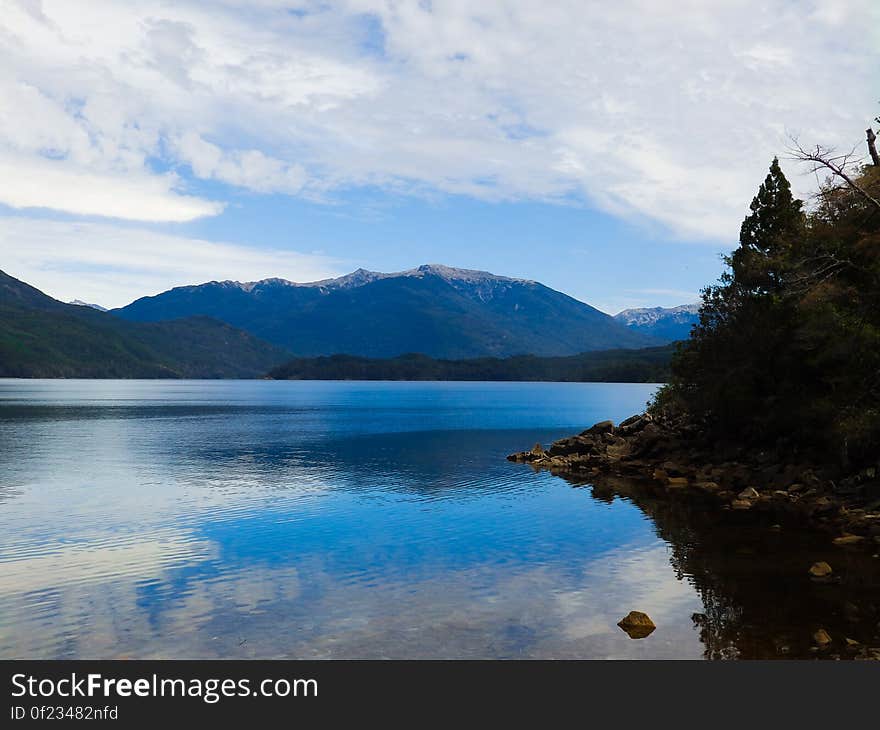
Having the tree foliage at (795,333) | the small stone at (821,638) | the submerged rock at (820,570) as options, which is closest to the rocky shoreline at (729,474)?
the tree foliage at (795,333)

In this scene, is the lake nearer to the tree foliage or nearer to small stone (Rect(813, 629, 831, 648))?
small stone (Rect(813, 629, 831, 648))

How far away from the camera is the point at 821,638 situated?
2073cm

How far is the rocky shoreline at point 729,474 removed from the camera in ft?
128

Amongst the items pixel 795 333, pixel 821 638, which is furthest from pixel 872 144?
pixel 821 638

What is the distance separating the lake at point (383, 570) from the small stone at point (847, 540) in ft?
3.59

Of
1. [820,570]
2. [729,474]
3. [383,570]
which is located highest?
[729,474]

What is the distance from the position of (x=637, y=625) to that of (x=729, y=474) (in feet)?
114

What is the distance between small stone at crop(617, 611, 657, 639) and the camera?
72.0ft

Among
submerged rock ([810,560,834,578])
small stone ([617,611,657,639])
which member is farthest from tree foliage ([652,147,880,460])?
small stone ([617,611,657,639])

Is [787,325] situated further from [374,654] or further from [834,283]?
[374,654]

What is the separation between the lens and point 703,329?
63.6m

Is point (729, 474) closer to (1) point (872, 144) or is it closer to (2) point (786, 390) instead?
(2) point (786, 390)

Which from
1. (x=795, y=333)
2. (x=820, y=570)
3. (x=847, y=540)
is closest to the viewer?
(x=820, y=570)

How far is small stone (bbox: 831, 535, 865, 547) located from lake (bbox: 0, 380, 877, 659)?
109 cm
